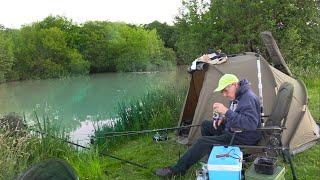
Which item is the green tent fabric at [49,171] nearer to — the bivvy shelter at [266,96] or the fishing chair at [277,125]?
the fishing chair at [277,125]

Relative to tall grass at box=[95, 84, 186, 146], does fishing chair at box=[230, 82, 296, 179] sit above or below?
above

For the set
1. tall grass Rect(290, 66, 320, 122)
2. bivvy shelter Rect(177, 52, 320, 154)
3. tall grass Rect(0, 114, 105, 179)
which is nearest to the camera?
tall grass Rect(0, 114, 105, 179)

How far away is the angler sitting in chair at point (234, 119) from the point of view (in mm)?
4008

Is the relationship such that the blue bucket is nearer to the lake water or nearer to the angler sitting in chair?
the angler sitting in chair

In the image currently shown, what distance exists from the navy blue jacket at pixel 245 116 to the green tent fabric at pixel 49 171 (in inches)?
70.1

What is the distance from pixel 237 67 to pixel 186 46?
7.67m

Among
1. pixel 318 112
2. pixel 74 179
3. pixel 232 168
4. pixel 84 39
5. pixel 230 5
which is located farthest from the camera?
pixel 84 39

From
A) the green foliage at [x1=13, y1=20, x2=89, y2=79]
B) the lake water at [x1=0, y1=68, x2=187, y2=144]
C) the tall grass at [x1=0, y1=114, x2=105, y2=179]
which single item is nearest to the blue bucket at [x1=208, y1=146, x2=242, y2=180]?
the tall grass at [x1=0, y1=114, x2=105, y2=179]

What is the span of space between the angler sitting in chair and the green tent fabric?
1726mm

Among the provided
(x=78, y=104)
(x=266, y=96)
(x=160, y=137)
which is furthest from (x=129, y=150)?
(x=78, y=104)

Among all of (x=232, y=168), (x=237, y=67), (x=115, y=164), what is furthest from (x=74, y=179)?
Result: (x=237, y=67)

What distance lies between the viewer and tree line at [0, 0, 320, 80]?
38.7ft

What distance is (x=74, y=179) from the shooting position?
113 inches

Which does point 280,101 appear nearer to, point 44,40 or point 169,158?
point 169,158
